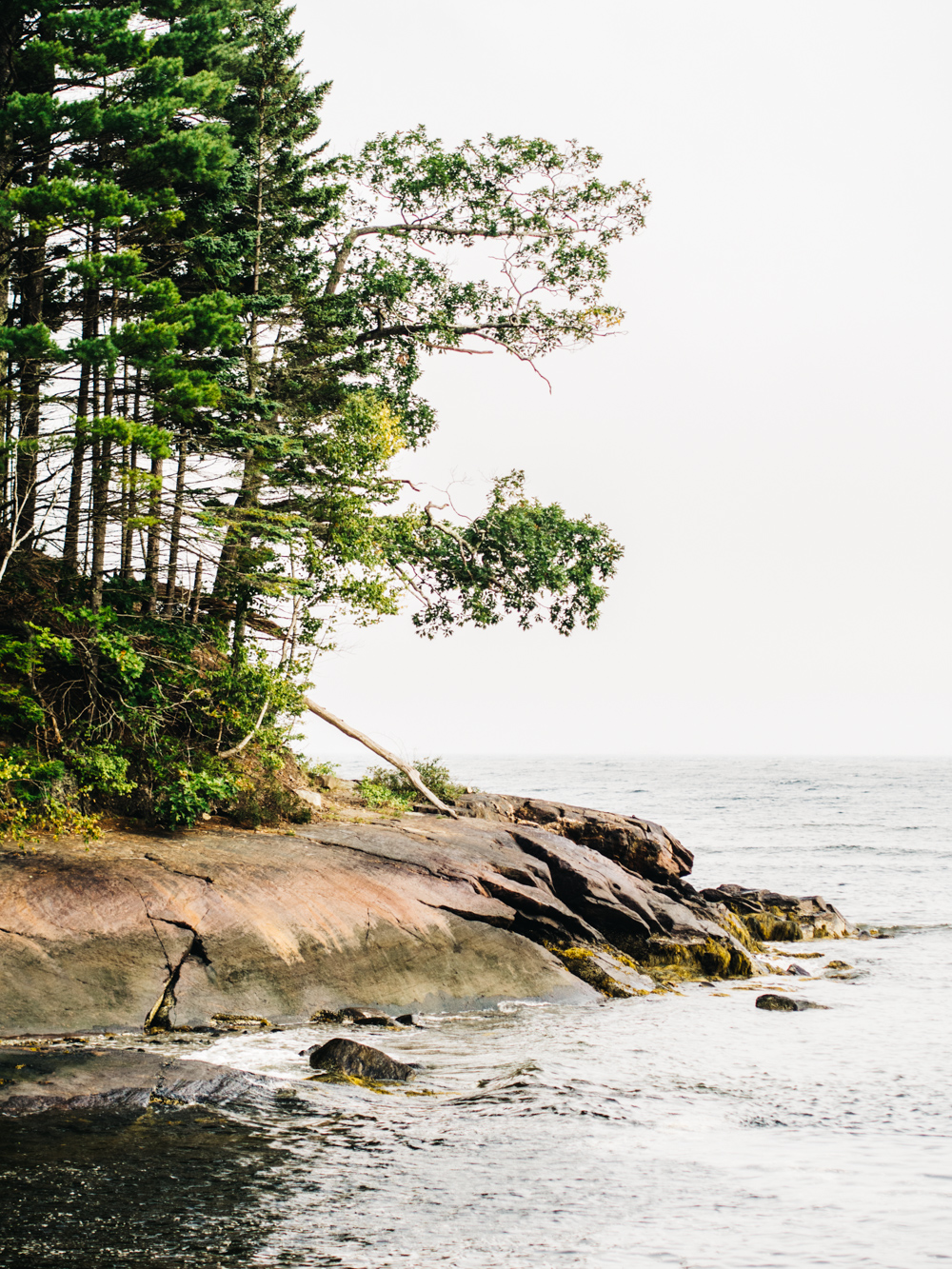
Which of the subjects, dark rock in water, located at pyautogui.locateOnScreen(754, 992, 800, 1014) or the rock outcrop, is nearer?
dark rock in water, located at pyautogui.locateOnScreen(754, 992, 800, 1014)

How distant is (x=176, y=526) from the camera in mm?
16312

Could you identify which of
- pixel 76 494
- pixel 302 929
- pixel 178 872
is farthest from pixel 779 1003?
pixel 76 494

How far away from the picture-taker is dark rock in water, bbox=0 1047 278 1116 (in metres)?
7.92

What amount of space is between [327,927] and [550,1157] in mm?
5882

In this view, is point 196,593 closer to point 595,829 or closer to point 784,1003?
point 595,829

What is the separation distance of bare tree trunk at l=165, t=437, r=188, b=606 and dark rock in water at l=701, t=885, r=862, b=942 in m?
13.9

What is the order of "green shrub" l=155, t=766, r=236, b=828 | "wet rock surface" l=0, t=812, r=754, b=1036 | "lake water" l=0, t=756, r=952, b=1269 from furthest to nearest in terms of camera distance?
"green shrub" l=155, t=766, r=236, b=828 → "wet rock surface" l=0, t=812, r=754, b=1036 → "lake water" l=0, t=756, r=952, b=1269

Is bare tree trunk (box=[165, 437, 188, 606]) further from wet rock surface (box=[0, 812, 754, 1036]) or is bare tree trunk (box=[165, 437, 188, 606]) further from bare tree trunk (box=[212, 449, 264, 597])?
wet rock surface (box=[0, 812, 754, 1036])

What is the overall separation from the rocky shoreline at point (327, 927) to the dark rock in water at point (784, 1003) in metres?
1.97

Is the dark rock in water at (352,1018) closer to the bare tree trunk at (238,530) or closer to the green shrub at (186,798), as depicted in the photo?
the green shrub at (186,798)

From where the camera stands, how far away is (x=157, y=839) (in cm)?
1380

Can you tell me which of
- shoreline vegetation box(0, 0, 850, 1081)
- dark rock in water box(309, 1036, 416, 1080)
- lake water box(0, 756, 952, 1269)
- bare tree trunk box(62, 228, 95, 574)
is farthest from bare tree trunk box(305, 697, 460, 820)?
dark rock in water box(309, 1036, 416, 1080)

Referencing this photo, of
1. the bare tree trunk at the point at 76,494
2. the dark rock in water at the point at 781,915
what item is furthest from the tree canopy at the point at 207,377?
the dark rock in water at the point at 781,915

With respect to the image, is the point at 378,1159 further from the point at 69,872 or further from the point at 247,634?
the point at 247,634
